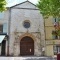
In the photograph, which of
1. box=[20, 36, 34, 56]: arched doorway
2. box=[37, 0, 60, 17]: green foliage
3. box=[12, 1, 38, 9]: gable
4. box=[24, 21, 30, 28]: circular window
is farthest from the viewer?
box=[12, 1, 38, 9]: gable

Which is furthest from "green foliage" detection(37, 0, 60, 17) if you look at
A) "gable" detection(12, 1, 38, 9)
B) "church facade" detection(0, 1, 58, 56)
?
"gable" detection(12, 1, 38, 9)

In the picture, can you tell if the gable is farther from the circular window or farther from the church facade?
the circular window

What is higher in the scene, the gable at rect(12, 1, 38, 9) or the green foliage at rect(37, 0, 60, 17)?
the gable at rect(12, 1, 38, 9)

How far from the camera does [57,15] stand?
82.0ft

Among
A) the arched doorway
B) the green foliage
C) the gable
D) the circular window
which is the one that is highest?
the gable

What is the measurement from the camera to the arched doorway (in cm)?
4022

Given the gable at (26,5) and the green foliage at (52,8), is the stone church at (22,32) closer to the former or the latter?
the gable at (26,5)

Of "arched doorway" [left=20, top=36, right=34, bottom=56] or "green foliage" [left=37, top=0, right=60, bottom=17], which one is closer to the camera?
"green foliage" [left=37, top=0, right=60, bottom=17]

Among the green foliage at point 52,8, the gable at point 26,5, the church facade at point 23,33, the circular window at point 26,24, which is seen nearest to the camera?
the green foliage at point 52,8

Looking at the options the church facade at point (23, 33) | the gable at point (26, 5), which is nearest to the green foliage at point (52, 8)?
the church facade at point (23, 33)

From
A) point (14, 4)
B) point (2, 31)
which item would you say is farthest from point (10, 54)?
point (14, 4)

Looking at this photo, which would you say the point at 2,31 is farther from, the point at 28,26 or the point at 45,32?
the point at 45,32

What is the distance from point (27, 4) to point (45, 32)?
5.87 meters

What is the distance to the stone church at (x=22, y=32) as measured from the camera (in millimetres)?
39625
